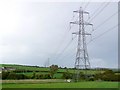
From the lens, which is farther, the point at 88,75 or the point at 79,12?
the point at 88,75

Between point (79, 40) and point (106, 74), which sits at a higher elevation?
point (79, 40)

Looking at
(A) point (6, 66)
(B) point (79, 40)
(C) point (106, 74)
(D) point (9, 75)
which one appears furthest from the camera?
(A) point (6, 66)

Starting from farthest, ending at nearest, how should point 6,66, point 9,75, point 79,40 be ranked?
1. point 6,66
2. point 9,75
3. point 79,40

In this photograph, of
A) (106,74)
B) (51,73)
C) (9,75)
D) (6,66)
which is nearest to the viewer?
(9,75)

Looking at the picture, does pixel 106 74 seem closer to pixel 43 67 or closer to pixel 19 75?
pixel 19 75

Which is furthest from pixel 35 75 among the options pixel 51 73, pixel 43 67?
pixel 43 67

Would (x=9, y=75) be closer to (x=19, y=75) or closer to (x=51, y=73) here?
(x=19, y=75)

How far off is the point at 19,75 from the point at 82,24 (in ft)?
93.3

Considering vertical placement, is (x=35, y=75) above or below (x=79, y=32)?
below

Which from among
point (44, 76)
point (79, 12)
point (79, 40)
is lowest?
point (44, 76)

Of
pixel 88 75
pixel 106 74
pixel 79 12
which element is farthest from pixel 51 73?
pixel 79 12

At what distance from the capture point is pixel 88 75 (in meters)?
60.3

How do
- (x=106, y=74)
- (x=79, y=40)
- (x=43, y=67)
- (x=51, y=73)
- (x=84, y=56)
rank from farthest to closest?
(x=43, y=67) < (x=51, y=73) < (x=106, y=74) < (x=79, y=40) < (x=84, y=56)

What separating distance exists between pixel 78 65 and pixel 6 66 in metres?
30.8
